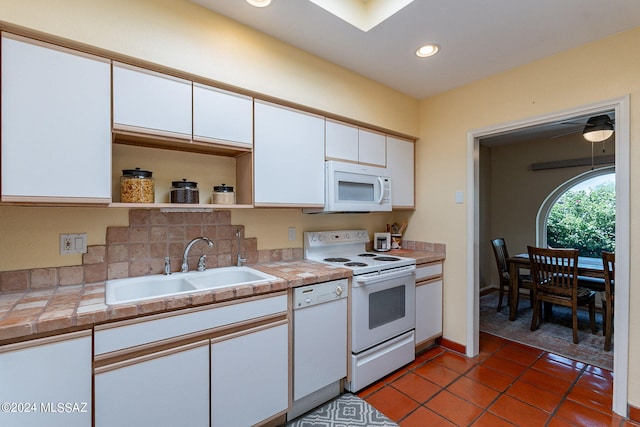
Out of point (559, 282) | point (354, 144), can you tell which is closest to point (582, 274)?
point (559, 282)

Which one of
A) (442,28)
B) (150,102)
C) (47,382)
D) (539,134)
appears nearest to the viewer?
(47,382)

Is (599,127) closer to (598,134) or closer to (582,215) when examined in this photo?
(598,134)

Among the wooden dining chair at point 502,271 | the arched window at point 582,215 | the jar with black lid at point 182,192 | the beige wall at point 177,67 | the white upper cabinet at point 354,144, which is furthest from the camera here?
the arched window at point 582,215

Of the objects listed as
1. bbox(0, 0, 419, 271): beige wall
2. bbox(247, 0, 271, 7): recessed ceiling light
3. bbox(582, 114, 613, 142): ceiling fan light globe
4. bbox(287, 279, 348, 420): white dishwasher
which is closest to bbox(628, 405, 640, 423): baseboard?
bbox(287, 279, 348, 420): white dishwasher

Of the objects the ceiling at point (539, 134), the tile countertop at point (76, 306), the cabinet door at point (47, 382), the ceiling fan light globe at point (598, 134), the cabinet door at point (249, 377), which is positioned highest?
the ceiling at point (539, 134)

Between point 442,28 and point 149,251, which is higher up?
point 442,28

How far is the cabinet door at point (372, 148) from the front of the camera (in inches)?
101

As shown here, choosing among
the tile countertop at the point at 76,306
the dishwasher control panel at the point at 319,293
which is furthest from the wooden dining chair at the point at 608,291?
the tile countertop at the point at 76,306

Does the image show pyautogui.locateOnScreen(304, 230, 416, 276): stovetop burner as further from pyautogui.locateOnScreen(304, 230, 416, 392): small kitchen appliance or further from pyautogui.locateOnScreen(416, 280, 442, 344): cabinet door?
pyautogui.locateOnScreen(416, 280, 442, 344): cabinet door

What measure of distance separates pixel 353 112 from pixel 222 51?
3.56 ft

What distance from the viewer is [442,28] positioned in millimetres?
1865

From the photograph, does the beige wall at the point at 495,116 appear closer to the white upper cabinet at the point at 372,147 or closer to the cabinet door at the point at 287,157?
the white upper cabinet at the point at 372,147

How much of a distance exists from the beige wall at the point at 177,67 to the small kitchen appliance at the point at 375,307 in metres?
0.35

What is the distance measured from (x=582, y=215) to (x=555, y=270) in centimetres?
194
